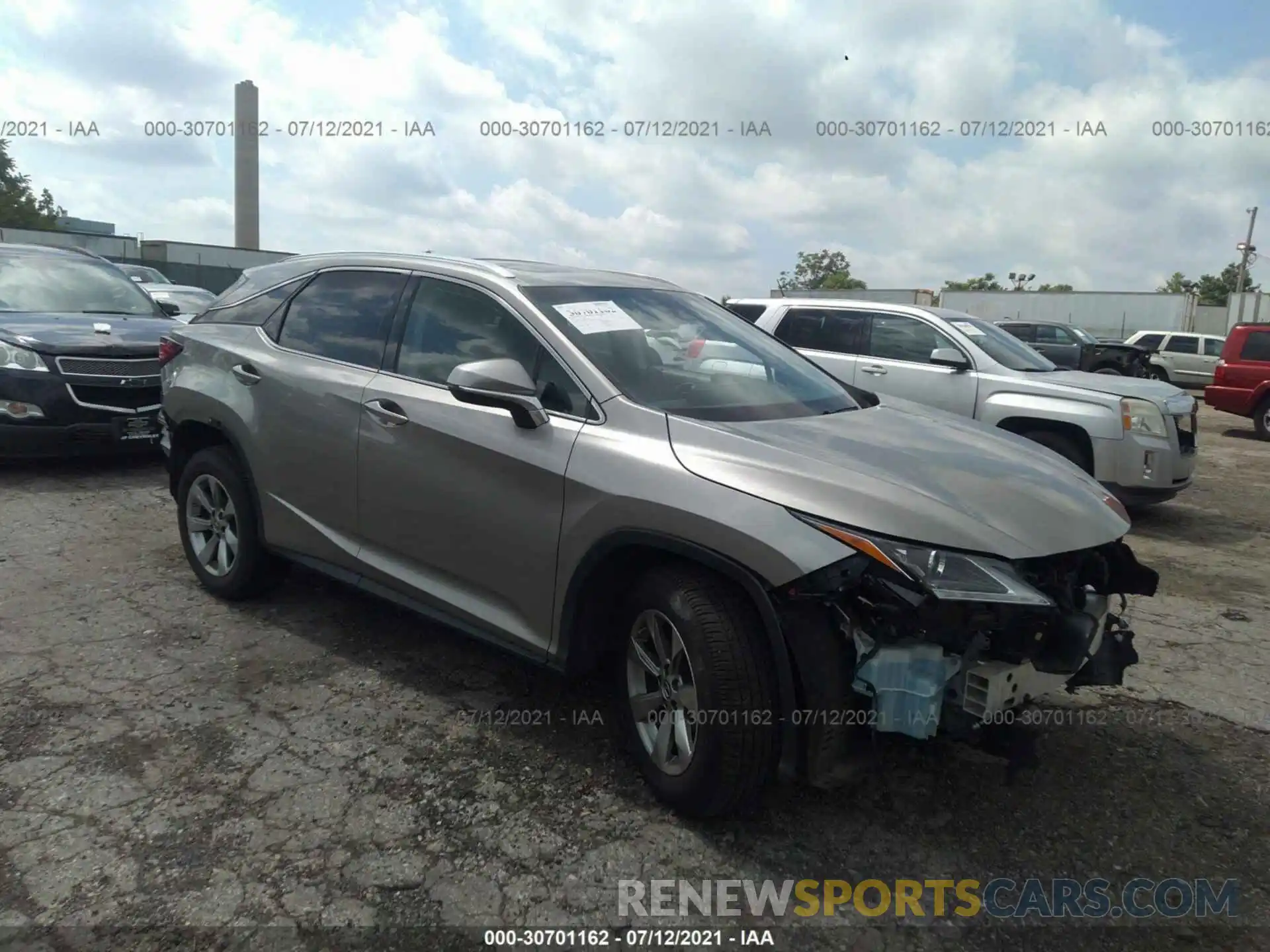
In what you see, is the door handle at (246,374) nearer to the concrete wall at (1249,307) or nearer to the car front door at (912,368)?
the car front door at (912,368)

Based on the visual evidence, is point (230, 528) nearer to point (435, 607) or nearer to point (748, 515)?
point (435, 607)

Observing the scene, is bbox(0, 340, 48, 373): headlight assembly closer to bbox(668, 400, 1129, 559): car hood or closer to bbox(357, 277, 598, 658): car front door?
bbox(357, 277, 598, 658): car front door

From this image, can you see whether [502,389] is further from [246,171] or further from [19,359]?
[246,171]

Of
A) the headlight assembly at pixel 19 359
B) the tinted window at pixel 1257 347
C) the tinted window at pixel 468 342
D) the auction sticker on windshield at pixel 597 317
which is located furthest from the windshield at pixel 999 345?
the tinted window at pixel 1257 347

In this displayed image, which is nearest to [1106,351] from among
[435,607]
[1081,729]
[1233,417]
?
[1233,417]

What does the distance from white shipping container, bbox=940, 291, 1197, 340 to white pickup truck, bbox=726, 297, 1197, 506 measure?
24.9 meters

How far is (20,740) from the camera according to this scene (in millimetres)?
3266

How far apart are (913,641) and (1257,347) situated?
14.5 meters

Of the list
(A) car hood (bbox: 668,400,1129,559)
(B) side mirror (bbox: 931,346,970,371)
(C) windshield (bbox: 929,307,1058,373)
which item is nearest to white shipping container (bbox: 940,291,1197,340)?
(C) windshield (bbox: 929,307,1058,373)

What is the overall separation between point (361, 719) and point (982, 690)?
7.40ft

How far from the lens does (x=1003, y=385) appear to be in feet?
24.2

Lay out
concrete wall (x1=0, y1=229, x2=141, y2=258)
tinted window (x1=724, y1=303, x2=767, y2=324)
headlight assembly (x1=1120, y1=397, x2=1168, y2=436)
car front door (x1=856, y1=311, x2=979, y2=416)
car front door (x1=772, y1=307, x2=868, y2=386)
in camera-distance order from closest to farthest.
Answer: headlight assembly (x1=1120, y1=397, x2=1168, y2=436), car front door (x1=856, y1=311, x2=979, y2=416), car front door (x1=772, y1=307, x2=868, y2=386), tinted window (x1=724, y1=303, x2=767, y2=324), concrete wall (x1=0, y1=229, x2=141, y2=258)

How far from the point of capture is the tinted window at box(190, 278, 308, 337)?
14.7ft

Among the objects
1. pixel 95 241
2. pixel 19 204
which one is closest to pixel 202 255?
pixel 95 241
